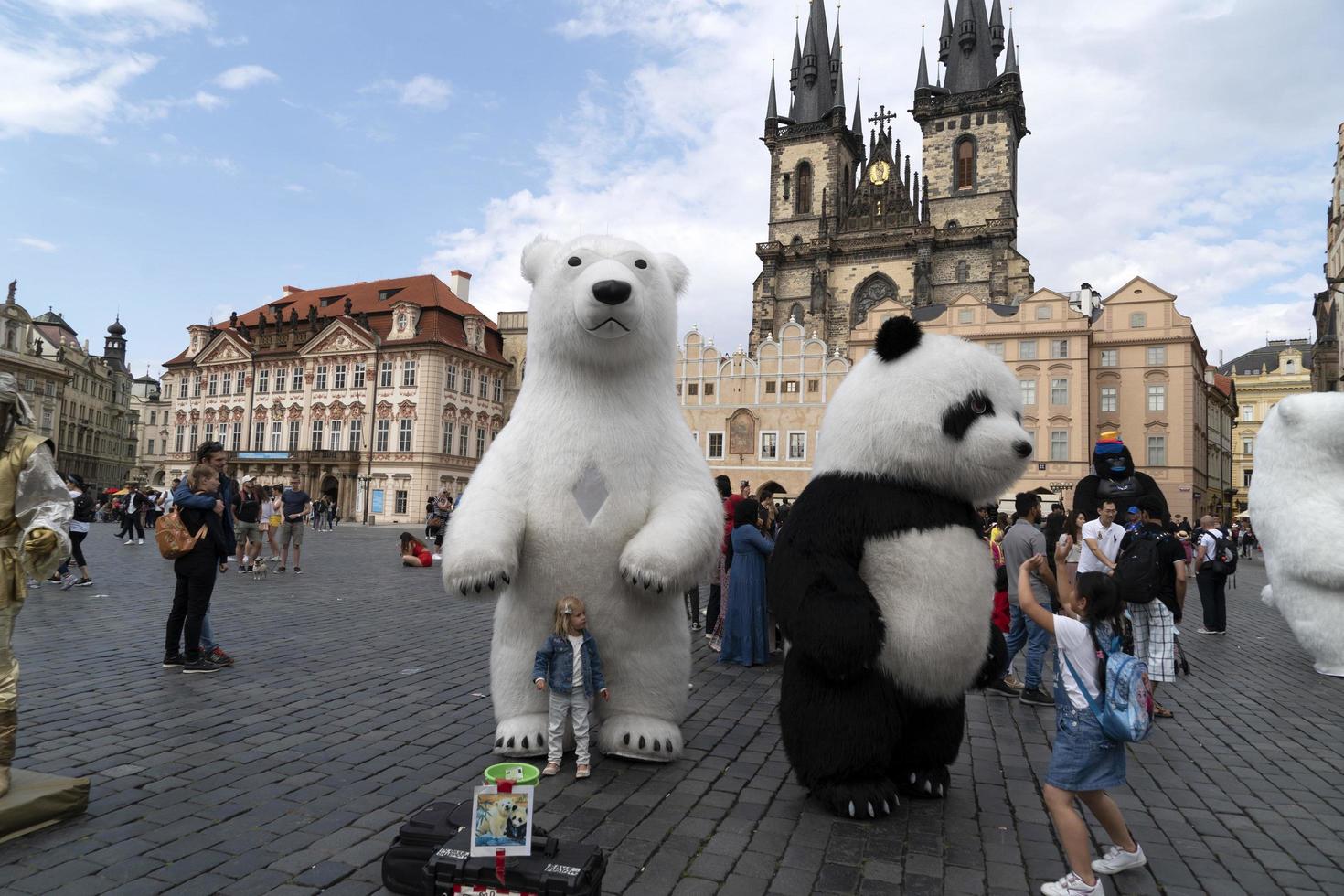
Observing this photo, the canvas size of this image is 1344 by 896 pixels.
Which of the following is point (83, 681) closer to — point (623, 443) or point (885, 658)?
point (623, 443)

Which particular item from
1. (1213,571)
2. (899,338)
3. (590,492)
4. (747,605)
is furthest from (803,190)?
(590,492)

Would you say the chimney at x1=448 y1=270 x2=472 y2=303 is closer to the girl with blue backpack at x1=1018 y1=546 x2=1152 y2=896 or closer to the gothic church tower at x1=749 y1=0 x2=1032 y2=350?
the gothic church tower at x1=749 y1=0 x2=1032 y2=350

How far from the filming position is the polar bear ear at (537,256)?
393 cm

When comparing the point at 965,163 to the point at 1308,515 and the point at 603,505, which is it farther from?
the point at 603,505

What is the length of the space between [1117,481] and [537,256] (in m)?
4.52

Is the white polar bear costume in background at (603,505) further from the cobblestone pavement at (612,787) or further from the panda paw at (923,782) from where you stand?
the panda paw at (923,782)

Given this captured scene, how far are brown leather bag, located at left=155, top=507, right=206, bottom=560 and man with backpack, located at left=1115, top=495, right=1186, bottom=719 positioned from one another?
618 centimetres

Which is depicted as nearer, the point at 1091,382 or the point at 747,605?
the point at 747,605

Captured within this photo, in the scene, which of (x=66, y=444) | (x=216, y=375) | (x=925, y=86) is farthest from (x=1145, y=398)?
(x=66, y=444)

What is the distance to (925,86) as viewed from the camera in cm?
4709

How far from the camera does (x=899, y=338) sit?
10.9ft

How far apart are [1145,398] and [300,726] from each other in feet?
118

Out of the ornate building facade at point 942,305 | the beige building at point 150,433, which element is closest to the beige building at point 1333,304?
the ornate building facade at point 942,305

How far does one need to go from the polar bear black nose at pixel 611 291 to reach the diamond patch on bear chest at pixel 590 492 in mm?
754
